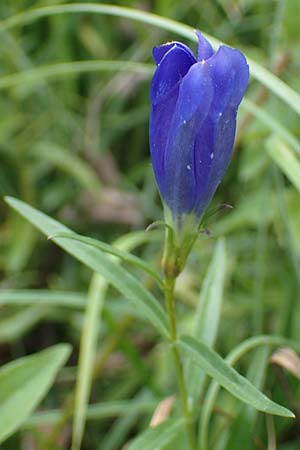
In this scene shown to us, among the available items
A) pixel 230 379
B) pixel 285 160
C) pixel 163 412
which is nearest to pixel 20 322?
pixel 163 412

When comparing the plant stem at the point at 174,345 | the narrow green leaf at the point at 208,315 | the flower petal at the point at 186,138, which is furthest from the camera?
the narrow green leaf at the point at 208,315

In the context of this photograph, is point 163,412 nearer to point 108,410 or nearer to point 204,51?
point 108,410

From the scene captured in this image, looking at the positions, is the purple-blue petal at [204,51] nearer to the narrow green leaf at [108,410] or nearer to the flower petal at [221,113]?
the flower petal at [221,113]

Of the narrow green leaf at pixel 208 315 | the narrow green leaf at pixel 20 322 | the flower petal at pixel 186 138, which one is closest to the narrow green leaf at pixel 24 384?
the narrow green leaf at pixel 208 315

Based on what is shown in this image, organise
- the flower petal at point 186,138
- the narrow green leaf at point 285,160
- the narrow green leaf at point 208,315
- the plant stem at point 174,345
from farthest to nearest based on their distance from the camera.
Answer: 1. the narrow green leaf at point 285,160
2. the narrow green leaf at point 208,315
3. the plant stem at point 174,345
4. the flower petal at point 186,138

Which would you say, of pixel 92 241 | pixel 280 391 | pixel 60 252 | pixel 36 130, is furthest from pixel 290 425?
pixel 36 130

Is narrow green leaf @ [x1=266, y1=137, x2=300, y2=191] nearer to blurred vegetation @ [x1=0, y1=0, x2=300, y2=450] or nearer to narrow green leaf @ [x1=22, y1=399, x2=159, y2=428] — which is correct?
blurred vegetation @ [x1=0, y1=0, x2=300, y2=450]
